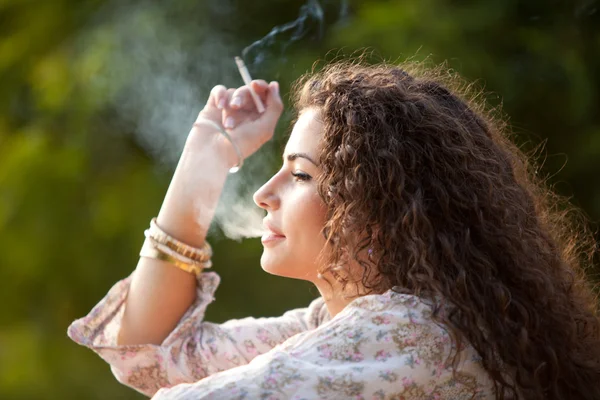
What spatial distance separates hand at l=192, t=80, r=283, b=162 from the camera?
147 cm

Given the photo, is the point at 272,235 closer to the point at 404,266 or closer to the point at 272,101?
the point at 404,266

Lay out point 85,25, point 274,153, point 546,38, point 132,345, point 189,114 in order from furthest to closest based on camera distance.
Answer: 1. point 85,25
2. point 546,38
3. point 274,153
4. point 189,114
5. point 132,345

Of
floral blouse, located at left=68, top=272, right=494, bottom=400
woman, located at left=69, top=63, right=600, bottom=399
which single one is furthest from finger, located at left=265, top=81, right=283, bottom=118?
floral blouse, located at left=68, top=272, right=494, bottom=400

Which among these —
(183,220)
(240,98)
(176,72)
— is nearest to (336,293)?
(183,220)

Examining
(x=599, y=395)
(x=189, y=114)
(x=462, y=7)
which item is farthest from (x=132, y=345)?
(x=462, y=7)

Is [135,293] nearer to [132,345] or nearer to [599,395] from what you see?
[132,345]

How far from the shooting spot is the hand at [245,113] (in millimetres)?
1475

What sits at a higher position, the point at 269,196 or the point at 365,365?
the point at 269,196

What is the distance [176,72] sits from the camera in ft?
5.75

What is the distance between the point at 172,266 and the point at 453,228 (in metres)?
0.55

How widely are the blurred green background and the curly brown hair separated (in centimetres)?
51

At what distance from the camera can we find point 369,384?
37.8 inches

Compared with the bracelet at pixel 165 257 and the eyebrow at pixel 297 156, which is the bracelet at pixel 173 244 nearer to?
the bracelet at pixel 165 257

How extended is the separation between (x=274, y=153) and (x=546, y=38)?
734 mm
